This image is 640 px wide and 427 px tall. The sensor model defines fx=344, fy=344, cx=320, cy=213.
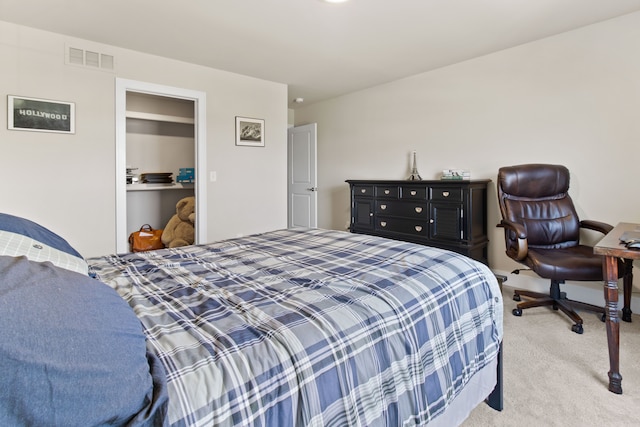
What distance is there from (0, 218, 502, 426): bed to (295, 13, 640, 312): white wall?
2.24m

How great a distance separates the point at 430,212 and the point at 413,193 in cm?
28

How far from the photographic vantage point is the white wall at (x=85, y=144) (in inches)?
114

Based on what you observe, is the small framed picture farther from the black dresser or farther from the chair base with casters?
the chair base with casters

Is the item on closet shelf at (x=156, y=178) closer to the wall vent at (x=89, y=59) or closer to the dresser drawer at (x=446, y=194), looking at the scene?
the wall vent at (x=89, y=59)

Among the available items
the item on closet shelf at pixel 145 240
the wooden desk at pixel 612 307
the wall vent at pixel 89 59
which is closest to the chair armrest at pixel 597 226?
the wooden desk at pixel 612 307

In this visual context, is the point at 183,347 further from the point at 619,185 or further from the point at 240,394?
the point at 619,185

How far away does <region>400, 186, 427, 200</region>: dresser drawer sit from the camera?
12.0ft

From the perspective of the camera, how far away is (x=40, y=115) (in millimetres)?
2969

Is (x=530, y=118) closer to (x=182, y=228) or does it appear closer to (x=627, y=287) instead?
(x=627, y=287)

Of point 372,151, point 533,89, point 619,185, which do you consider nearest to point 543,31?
point 533,89

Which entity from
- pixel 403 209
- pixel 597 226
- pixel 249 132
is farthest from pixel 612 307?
pixel 249 132

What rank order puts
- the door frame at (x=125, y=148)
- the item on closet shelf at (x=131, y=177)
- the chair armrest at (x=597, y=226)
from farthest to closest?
the item on closet shelf at (x=131, y=177), the door frame at (x=125, y=148), the chair armrest at (x=597, y=226)

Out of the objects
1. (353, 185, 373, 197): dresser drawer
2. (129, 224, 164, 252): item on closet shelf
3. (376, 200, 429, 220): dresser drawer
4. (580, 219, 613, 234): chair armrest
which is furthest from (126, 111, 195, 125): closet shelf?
(580, 219, 613, 234): chair armrest

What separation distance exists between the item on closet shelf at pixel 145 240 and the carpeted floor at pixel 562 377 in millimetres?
4087
